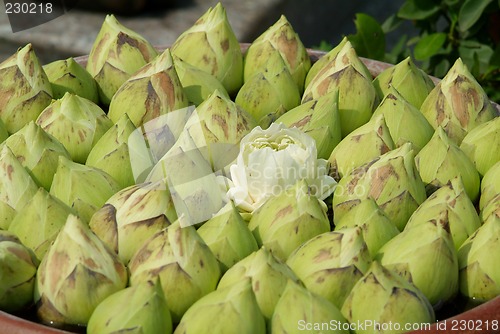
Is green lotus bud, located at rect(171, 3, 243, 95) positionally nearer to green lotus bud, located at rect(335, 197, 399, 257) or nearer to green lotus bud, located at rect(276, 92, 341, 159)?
green lotus bud, located at rect(276, 92, 341, 159)

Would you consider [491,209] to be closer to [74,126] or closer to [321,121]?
[321,121]

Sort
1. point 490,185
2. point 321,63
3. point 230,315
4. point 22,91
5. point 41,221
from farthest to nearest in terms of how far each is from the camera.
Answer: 1. point 321,63
2. point 22,91
3. point 490,185
4. point 41,221
5. point 230,315

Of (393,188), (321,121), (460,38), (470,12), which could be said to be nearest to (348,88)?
(321,121)

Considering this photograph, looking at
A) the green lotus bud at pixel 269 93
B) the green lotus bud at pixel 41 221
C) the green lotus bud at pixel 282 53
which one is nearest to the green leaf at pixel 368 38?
the green lotus bud at pixel 282 53

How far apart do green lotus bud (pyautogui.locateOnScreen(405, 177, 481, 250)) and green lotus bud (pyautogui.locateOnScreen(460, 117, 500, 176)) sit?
0.38ft

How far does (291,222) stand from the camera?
0.74m

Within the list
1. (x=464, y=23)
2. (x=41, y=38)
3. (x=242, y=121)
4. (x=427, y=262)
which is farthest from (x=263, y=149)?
(x=41, y=38)

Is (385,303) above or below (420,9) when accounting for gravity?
above

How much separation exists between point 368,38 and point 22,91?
28.5 inches

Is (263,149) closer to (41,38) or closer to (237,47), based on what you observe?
(237,47)

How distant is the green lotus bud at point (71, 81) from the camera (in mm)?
968

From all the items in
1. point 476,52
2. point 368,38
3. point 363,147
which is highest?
point 363,147

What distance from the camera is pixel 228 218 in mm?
722

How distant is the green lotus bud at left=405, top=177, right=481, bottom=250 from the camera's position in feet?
2.46
